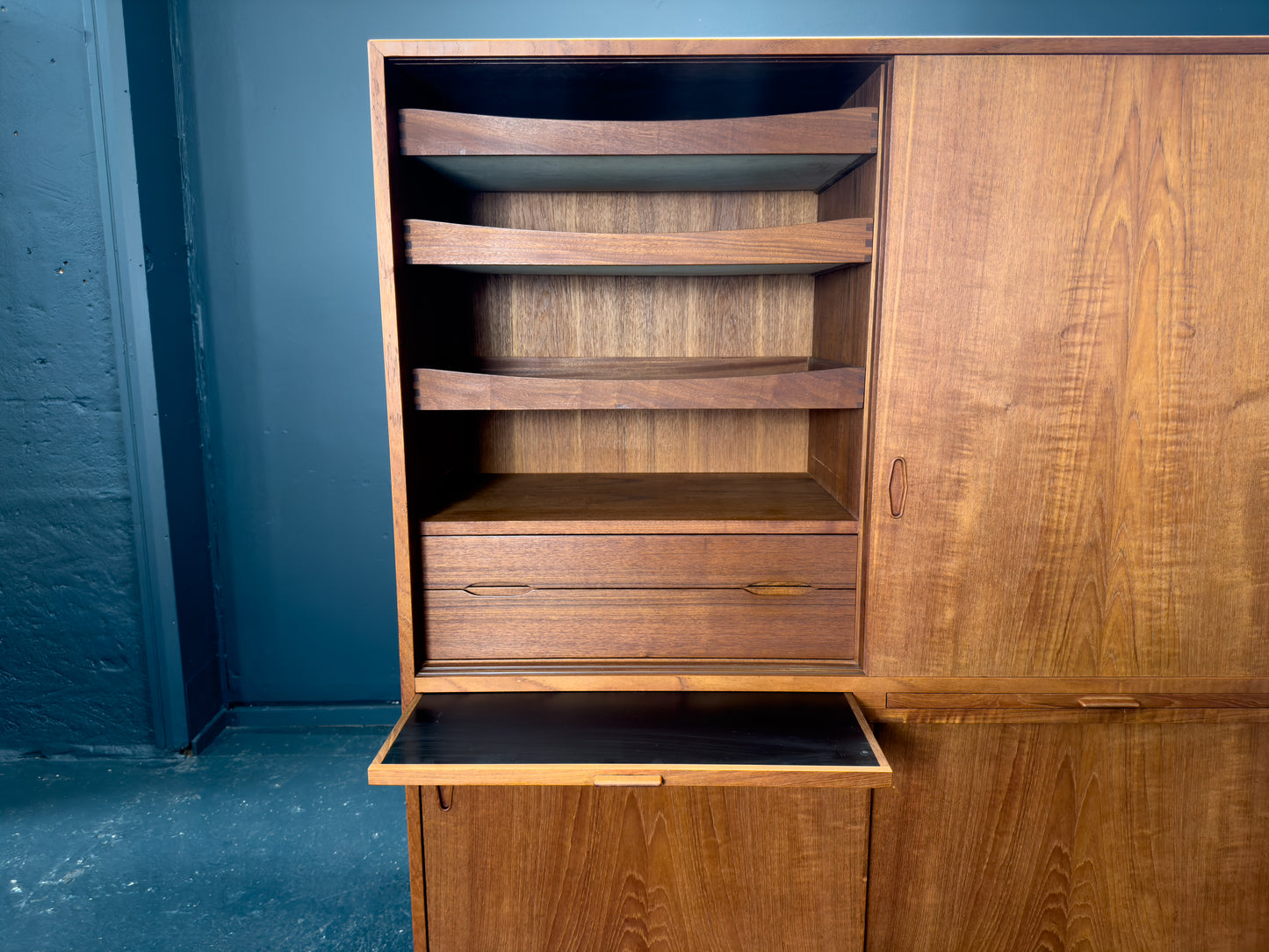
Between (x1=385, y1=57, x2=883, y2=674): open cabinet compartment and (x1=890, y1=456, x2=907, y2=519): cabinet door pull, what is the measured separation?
0.26ft

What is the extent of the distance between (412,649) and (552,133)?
3.10ft

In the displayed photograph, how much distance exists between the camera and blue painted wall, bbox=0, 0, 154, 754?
6.92 ft

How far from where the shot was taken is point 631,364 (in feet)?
5.91

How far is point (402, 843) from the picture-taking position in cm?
204

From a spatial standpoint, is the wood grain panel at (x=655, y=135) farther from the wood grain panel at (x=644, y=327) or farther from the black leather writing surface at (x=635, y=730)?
the black leather writing surface at (x=635, y=730)

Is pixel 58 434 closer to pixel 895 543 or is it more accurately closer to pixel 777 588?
pixel 777 588

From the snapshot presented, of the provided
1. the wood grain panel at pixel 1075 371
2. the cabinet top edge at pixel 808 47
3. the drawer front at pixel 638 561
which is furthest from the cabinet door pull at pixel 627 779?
the cabinet top edge at pixel 808 47

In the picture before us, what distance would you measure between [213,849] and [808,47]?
2277mm

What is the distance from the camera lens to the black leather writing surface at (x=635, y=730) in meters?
1.21

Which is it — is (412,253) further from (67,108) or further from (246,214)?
(67,108)

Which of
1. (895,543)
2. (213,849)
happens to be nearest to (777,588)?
(895,543)

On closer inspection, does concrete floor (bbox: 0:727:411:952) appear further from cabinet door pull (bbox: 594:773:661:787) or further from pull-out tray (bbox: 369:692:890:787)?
cabinet door pull (bbox: 594:773:661:787)

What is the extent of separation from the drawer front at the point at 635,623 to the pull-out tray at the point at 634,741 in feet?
0.27

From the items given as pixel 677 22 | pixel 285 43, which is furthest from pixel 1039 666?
pixel 285 43
